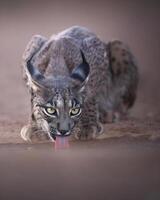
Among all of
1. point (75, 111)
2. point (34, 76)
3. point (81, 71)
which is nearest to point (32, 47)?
point (34, 76)

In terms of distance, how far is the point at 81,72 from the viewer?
2.81 metres

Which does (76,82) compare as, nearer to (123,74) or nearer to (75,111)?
(75,111)

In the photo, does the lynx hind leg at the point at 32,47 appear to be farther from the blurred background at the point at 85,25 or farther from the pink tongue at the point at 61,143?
the pink tongue at the point at 61,143

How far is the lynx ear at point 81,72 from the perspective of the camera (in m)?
2.78

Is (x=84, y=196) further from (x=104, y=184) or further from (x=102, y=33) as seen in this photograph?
(x=102, y=33)

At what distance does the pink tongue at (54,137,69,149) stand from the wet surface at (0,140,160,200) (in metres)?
0.03

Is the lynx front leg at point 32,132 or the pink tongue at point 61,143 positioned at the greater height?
the lynx front leg at point 32,132

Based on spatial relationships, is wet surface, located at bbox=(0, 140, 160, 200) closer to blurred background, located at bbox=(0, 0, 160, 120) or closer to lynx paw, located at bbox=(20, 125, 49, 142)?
lynx paw, located at bbox=(20, 125, 49, 142)

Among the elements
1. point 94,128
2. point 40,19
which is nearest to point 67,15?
point 40,19

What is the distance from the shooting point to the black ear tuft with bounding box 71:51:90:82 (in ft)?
9.12

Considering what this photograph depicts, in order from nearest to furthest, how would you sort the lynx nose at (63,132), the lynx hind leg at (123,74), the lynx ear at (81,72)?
1. the lynx nose at (63,132)
2. the lynx ear at (81,72)
3. the lynx hind leg at (123,74)

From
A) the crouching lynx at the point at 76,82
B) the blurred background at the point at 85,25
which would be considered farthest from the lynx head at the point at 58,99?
the blurred background at the point at 85,25

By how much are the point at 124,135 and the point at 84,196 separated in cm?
35

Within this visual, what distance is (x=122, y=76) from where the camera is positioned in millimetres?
2975
